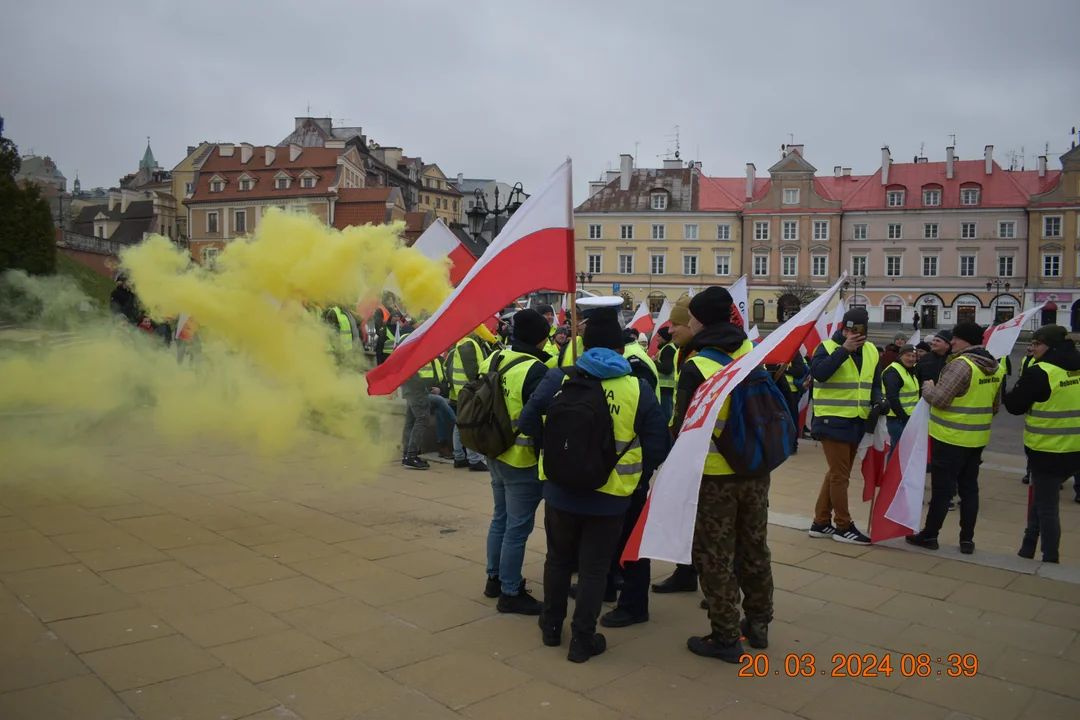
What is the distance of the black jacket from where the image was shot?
6.35 m

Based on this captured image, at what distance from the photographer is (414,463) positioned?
10.0m

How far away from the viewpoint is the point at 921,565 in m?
6.41

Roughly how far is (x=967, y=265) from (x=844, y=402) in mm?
64064

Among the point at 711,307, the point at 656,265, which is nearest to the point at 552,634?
the point at 711,307

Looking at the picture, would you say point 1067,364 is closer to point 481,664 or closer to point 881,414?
point 881,414

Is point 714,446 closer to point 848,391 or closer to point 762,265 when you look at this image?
point 848,391

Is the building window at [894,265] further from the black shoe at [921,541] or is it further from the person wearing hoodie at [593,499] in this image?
the person wearing hoodie at [593,499]

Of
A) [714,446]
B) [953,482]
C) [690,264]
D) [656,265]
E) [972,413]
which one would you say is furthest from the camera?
[656,265]

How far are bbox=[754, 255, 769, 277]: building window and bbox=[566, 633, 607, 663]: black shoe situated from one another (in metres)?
63.8

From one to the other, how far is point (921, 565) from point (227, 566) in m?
5.45

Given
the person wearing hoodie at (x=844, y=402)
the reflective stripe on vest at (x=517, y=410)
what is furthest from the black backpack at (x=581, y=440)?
the person wearing hoodie at (x=844, y=402)

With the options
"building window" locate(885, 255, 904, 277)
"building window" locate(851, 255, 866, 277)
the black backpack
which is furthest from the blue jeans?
A: "building window" locate(885, 255, 904, 277)

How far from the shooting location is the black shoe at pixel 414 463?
10.0m

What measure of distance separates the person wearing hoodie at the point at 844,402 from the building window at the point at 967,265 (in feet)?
208
